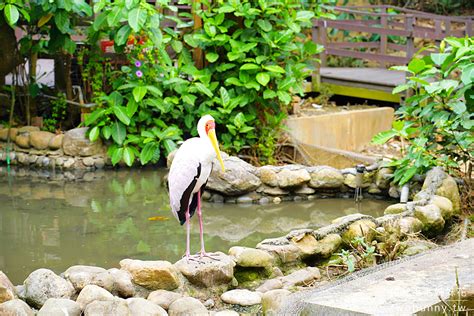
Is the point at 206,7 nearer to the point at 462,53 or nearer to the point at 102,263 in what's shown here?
the point at 462,53

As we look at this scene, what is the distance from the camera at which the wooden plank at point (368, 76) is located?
455 inches

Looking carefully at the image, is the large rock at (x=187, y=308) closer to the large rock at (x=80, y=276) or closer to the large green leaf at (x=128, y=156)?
the large rock at (x=80, y=276)

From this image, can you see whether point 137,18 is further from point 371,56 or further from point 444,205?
point 371,56

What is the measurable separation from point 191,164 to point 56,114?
4972mm

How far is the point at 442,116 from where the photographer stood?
7332mm

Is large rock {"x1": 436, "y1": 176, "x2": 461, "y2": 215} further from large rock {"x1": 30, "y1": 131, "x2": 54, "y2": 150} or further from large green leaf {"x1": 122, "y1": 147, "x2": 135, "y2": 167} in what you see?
large rock {"x1": 30, "y1": 131, "x2": 54, "y2": 150}

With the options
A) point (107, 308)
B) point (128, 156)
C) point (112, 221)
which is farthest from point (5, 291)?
point (128, 156)

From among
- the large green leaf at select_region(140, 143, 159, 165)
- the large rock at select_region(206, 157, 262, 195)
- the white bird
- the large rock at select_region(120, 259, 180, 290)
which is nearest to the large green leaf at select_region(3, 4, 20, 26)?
the large green leaf at select_region(140, 143, 159, 165)

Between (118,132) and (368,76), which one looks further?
(368,76)

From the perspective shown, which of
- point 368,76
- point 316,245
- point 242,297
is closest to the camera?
point 242,297

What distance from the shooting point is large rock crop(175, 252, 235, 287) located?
522cm

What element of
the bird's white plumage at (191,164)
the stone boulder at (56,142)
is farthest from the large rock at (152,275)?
the stone boulder at (56,142)

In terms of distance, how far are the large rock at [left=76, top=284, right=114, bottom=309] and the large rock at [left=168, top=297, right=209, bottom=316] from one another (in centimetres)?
35

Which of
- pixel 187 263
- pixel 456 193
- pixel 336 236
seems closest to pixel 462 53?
pixel 456 193
